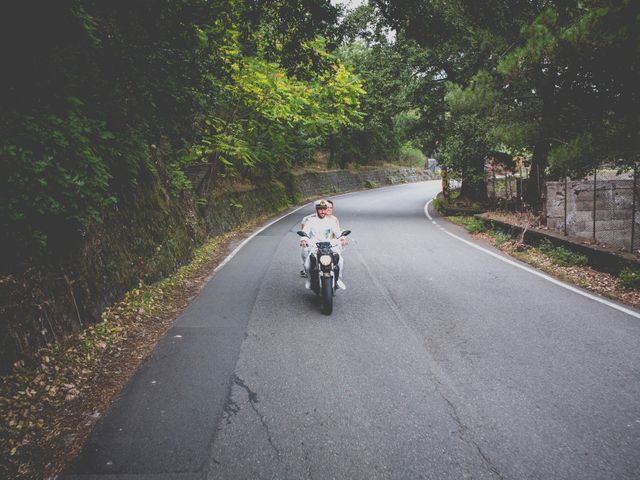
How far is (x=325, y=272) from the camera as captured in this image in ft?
22.2

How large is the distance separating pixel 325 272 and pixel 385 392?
8.98 feet

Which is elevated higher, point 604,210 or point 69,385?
point 604,210

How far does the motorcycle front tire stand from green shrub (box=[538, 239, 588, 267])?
6229mm

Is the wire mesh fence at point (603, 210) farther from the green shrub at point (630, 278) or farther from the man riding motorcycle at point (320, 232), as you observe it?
the man riding motorcycle at point (320, 232)

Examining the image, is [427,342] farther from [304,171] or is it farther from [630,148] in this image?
[304,171]

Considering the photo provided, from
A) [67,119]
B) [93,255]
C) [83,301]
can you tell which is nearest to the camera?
[67,119]

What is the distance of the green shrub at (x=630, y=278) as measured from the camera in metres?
7.59

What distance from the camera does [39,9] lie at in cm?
459

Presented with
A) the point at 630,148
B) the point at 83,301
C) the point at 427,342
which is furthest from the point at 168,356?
the point at 630,148

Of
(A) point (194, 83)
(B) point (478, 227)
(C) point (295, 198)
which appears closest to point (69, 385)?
(A) point (194, 83)

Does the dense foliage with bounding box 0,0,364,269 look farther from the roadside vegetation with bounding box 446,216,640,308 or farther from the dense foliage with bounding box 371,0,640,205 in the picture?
the roadside vegetation with bounding box 446,216,640,308

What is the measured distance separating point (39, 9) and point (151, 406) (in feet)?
14.7

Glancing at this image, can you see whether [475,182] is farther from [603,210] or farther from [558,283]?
[558,283]

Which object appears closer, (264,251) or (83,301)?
(83,301)
